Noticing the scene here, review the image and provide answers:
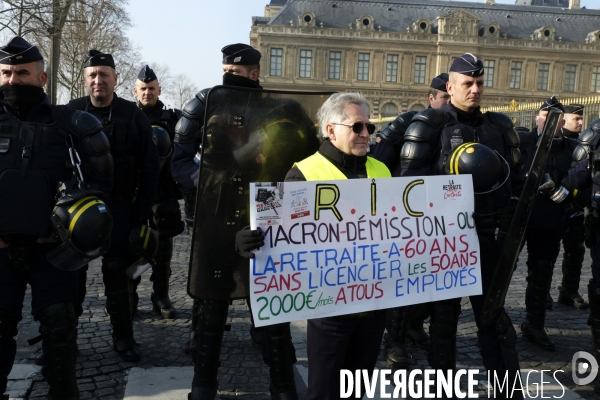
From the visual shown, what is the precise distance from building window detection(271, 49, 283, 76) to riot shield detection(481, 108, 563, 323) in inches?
2041

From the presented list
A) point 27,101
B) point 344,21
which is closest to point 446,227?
point 27,101

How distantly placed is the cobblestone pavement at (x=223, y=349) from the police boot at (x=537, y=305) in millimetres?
89

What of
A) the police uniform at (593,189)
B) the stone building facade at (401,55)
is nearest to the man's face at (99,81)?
the police uniform at (593,189)

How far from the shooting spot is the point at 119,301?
4398mm

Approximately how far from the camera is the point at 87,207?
3129 mm

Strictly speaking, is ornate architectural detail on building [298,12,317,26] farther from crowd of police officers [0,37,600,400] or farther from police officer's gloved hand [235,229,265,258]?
police officer's gloved hand [235,229,265,258]

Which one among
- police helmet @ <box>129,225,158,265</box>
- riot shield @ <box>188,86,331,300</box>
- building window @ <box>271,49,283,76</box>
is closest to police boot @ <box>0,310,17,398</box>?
riot shield @ <box>188,86,331,300</box>

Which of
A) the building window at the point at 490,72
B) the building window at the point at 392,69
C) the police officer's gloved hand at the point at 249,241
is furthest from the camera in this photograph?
the building window at the point at 392,69

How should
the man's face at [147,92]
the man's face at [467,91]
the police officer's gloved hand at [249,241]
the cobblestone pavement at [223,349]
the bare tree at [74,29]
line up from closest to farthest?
the police officer's gloved hand at [249,241], the man's face at [467,91], the cobblestone pavement at [223,349], the man's face at [147,92], the bare tree at [74,29]

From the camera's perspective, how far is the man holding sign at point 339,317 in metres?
2.70

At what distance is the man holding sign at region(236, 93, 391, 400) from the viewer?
2695 millimetres

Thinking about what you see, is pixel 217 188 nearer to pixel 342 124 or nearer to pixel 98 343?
pixel 342 124

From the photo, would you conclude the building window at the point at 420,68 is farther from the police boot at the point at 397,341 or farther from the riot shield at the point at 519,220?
the riot shield at the point at 519,220

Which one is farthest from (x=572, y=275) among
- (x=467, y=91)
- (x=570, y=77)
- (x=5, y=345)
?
(x=570, y=77)
